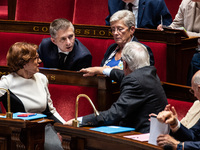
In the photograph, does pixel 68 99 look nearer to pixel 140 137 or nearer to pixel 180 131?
pixel 140 137

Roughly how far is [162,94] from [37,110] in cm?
64

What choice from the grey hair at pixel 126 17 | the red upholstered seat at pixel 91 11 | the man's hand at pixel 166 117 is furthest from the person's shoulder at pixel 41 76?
the red upholstered seat at pixel 91 11

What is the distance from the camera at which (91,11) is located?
3311 millimetres

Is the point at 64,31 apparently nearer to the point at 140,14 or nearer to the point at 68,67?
the point at 68,67

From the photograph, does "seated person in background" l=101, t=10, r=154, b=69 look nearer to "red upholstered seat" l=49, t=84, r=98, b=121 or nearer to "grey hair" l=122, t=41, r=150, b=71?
"red upholstered seat" l=49, t=84, r=98, b=121

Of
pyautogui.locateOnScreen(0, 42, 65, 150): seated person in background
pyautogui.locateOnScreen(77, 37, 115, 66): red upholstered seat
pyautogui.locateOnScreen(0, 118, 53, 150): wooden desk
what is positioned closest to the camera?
pyautogui.locateOnScreen(0, 118, 53, 150): wooden desk

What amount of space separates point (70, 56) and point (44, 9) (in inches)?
43.5

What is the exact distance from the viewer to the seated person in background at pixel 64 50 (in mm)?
2438

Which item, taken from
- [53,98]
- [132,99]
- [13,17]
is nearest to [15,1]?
[13,17]

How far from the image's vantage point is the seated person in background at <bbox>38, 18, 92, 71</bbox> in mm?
2438

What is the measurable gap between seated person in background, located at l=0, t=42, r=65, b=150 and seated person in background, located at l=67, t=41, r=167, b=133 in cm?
40

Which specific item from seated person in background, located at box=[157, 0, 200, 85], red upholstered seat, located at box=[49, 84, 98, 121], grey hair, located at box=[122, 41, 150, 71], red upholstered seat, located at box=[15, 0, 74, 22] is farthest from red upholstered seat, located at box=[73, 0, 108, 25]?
grey hair, located at box=[122, 41, 150, 71]

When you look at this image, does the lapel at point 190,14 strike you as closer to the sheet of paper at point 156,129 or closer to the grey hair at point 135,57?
the grey hair at point 135,57

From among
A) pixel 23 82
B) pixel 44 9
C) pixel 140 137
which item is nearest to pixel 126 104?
pixel 140 137
